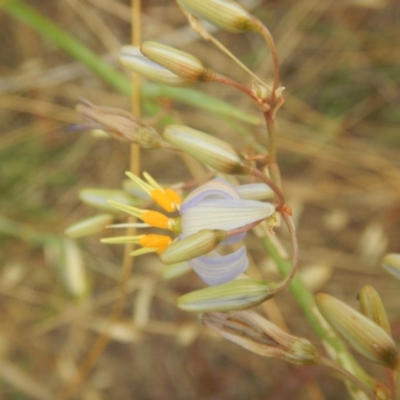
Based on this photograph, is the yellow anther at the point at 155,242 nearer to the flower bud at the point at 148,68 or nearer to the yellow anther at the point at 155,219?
the yellow anther at the point at 155,219

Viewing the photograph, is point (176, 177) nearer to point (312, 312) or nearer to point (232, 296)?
point (312, 312)

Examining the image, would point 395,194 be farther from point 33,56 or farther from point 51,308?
point 33,56

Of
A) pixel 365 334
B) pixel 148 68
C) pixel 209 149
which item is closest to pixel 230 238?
pixel 209 149

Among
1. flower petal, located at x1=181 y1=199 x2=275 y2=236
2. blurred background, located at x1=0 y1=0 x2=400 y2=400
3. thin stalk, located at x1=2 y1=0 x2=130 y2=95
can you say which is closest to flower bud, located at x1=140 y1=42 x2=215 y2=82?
flower petal, located at x1=181 y1=199 x2=275 y2=236

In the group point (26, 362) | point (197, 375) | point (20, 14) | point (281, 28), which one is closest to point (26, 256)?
point (26, 362)

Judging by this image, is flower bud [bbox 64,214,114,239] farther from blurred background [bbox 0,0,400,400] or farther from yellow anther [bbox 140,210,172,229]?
blurred background [bbox 0,0,400,400]

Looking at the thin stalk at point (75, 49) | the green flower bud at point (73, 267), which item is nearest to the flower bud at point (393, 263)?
the thin stalk at point (75, 49)
